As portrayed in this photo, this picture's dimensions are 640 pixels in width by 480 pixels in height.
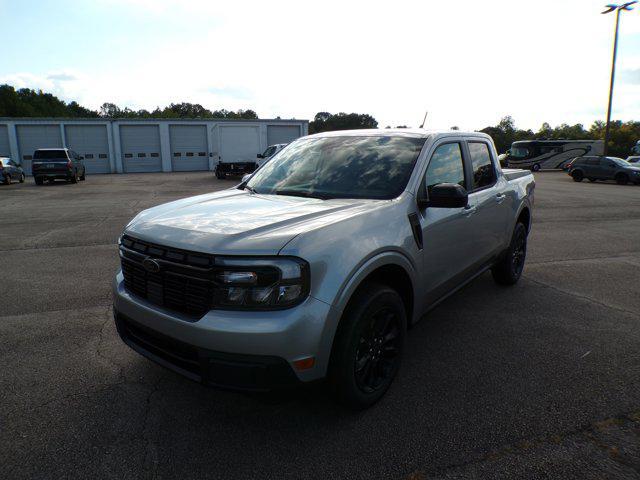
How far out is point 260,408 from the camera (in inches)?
111

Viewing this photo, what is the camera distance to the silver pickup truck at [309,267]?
2.21 meters

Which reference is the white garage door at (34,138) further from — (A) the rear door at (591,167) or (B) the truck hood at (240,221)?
(B) the truck hood at (240,221)

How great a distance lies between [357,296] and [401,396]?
880mm

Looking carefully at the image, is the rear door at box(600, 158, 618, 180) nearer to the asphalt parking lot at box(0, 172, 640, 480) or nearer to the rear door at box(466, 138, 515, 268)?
the asphalt parking lot at box(0, 172, 640, 480)

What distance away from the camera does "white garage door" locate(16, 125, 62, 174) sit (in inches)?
1458

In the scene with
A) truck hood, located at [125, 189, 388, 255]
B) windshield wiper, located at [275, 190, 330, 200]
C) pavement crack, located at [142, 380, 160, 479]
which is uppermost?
windshield wiper, located at [275, 190, 330, 200]

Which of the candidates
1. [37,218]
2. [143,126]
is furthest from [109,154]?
[37,218]

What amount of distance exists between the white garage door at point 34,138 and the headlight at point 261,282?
4271 cm

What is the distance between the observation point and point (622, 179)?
24.2 metres

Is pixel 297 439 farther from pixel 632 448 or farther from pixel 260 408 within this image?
pixel 632 448

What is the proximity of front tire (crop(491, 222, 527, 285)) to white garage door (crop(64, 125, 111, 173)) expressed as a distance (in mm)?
40481

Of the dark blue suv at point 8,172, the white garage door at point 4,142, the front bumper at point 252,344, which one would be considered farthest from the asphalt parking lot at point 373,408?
the white garage door at point 4,142

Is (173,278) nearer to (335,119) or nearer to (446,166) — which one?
(446,166)

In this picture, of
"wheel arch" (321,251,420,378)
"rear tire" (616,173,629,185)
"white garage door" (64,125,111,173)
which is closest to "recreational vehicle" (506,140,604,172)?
"rear tire" (616,173,629,185)
